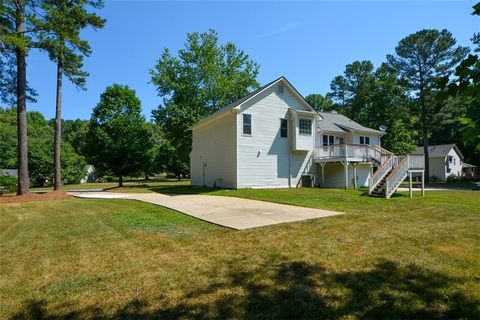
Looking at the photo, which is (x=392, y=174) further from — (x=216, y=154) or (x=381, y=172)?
(x=216, y=154)

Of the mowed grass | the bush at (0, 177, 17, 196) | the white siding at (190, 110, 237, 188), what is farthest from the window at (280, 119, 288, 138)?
the bush at (0, 177, 17, 196)

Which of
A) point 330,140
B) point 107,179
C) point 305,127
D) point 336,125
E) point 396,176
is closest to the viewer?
point 396,176

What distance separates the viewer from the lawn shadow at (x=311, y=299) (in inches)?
125

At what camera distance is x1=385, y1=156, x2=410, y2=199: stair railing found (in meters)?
14.5

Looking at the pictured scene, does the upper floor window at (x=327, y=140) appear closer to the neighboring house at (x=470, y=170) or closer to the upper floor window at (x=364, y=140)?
the upper floor window at (x=364, y=140)

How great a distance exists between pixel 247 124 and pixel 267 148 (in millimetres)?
2131

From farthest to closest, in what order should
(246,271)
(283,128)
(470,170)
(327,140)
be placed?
(470,170) → (327,140) → (283,128) → (246,271)

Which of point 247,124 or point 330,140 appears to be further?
point 330,140

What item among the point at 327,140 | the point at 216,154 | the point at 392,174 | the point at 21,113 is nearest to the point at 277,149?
the point at 216,154

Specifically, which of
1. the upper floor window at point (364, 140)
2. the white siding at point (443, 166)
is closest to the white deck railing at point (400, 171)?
the upper floor window at point (364, 140)

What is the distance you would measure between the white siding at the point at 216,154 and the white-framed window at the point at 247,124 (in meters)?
0.67

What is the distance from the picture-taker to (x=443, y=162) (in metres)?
39.2

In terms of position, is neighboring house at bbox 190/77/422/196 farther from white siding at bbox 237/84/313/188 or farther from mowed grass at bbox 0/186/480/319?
mowed grass at bbox 0/186/480/319

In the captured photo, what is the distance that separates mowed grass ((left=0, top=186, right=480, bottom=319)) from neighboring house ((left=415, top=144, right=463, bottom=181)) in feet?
126
